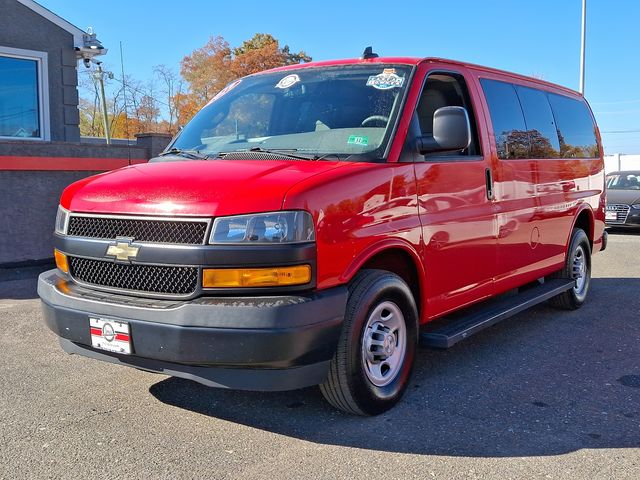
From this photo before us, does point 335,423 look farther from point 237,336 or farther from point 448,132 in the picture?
point 448,132

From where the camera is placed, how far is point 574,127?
6969 millimetres

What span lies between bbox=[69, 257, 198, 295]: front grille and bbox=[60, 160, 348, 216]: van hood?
0.97 ft

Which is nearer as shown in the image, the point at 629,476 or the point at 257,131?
the point at 629,476

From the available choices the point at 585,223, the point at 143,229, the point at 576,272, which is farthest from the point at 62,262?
the point at 585,223

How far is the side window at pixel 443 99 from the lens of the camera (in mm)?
4426

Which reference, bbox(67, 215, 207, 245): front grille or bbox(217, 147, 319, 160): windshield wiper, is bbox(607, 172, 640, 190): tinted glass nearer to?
bbox(217, 147, 319, 160): windshield wiper

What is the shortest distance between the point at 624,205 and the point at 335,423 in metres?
12.7

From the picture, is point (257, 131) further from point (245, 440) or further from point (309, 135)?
point (245, 440)

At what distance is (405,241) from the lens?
3.97 metres

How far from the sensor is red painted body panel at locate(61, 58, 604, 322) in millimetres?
3383

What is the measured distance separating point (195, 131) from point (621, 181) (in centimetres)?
1407

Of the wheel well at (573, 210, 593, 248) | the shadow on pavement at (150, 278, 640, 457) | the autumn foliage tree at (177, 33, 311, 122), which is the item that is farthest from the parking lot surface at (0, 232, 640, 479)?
the autumn foliage tree at (177, 33, 311, 122)

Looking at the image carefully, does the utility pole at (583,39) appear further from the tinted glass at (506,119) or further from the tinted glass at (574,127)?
the tinted glass at (506,119)

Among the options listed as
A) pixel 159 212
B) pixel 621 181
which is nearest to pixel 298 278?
pixel 159 212
